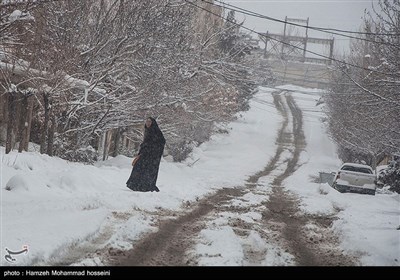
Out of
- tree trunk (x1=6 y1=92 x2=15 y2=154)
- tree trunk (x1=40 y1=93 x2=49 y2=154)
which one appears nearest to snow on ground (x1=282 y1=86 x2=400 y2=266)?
tree trunk (x1=40 y1=93 x2=49 y2=154)

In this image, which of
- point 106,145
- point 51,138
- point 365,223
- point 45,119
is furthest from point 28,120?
point 365,223

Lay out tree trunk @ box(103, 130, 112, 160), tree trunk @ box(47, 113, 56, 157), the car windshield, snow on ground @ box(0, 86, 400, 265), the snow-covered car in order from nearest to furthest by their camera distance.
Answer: snow on ground @ box(0, 86, 400, 265) → tree trunk @ box(47, 113, 56, 157) → the snow-covered car → tree trunk @ box(103, 130, 112, 160) → the car windshield

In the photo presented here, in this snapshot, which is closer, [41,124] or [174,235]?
[174,235]

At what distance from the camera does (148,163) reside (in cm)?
1205

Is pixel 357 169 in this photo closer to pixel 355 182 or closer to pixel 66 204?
pixel 355 182

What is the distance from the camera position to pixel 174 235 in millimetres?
7434

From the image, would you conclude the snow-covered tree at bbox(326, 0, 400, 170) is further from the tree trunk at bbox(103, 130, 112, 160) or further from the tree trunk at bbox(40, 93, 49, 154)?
the tree trunk at bbox(103, 130, 112, 160)

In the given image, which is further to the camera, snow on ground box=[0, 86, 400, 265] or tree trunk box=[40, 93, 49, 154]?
tree trunk box=[40, 93, 49, 154]

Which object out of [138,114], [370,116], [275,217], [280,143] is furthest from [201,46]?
[280,143]

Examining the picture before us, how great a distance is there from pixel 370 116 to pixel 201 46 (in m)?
8.10

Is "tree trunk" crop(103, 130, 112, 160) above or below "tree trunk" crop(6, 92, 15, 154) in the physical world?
below

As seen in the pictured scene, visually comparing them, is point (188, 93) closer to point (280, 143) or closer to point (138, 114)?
point (138, 114)

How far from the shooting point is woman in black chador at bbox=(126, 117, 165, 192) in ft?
39.0

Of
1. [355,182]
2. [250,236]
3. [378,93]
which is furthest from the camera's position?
[355,182]
